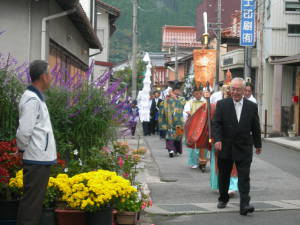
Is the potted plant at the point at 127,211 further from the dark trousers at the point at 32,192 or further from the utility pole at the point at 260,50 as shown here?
the utility pole at the point at 260,50

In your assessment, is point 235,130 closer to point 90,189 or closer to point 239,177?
point 239,177

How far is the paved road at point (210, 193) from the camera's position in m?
8.09

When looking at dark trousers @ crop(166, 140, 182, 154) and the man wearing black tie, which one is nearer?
dark trousers @ crop(166, 140, 182, 154)

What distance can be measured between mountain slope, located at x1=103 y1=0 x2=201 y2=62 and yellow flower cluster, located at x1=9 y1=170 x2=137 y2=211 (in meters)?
74.0

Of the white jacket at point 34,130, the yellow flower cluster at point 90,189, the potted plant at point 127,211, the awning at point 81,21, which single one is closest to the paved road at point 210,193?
the potted plant at point 127,211

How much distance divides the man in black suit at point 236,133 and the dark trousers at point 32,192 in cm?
328

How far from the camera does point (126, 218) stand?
6.98m

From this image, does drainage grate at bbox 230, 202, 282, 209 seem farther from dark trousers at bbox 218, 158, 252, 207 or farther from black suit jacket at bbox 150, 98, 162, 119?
black suit jacket at bbox 150, 98, 162, 119

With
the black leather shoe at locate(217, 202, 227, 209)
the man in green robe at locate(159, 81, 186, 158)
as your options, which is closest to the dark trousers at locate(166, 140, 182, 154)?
the man in green robe at locate(159, 81, 186, 158)

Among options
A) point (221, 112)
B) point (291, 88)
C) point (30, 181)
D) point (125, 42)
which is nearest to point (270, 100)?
point (291, 88)

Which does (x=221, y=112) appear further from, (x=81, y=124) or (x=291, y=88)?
(x=291, y=88)

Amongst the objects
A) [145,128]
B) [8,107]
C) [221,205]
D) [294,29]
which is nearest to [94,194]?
[8,107]

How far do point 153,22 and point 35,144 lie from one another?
3324 inches

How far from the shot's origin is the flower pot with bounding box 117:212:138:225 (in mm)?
6957
